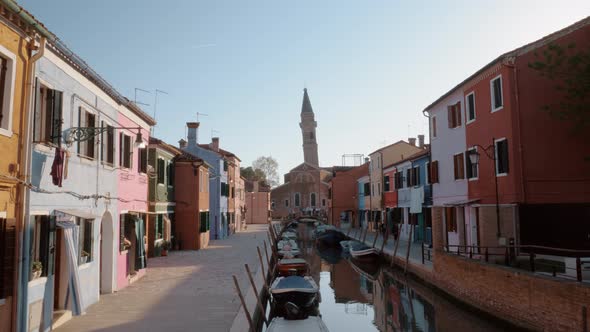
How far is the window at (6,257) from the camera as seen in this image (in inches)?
313

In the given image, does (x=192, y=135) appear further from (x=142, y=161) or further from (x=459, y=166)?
(x=459, y=166)

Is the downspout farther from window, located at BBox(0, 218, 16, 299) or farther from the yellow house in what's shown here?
window, located at BBox(0, 218, 16, 299)

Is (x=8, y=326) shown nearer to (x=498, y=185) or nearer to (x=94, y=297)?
(x=94, y=297)

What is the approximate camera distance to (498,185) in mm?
17234

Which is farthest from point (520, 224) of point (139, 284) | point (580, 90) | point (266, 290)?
point (139, 284)

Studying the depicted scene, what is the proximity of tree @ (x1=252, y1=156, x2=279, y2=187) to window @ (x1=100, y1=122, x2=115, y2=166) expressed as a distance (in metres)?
82.6

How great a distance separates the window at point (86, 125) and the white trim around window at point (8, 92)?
3.00m

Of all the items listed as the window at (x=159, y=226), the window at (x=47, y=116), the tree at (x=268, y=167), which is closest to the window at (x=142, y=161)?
the window at (x=159, y=226)

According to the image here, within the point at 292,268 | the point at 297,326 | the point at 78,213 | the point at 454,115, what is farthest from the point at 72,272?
the point at 454,115

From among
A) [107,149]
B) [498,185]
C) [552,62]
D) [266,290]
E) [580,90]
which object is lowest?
[266,290]

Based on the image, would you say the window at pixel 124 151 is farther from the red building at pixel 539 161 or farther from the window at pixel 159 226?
the red building at pixel 539 161

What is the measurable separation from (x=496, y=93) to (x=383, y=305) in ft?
31.6

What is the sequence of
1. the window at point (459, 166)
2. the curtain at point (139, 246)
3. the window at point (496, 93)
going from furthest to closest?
the window at point (459, 166) → the window at point (496, 93) → the curtain at point (139, 246)

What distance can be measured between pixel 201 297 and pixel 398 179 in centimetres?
2372
